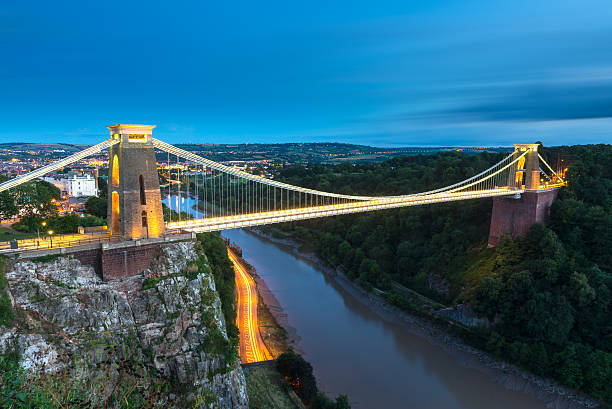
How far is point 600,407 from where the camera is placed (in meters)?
15.3

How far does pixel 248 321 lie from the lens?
819 inches

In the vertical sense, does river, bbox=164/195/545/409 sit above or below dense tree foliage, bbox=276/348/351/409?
below

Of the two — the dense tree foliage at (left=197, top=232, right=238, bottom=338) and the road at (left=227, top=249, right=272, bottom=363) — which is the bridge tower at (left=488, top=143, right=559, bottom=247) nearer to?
the road at (left=227, top=249, right=272, bottom=363)

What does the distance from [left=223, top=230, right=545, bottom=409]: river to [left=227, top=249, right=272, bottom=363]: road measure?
1830mm

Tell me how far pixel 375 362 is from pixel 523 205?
12140 mm

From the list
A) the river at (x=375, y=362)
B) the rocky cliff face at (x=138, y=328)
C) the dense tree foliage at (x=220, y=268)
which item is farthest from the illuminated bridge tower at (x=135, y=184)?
the river at (x=375, y=362)

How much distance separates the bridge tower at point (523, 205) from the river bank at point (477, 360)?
6794mm

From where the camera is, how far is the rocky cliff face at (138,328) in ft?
32.1

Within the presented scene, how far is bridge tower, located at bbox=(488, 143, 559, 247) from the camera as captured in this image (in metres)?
22.7

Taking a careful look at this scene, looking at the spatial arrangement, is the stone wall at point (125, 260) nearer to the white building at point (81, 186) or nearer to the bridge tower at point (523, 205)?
the bridge tower at point (523, 205)

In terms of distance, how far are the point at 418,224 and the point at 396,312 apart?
7172 mm

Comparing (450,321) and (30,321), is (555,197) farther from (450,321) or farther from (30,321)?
(30,321)

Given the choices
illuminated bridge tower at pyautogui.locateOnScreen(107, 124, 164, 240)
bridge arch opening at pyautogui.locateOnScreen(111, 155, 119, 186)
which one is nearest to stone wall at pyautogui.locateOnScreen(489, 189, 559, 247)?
illuminated bridge tower at pyautogui.locateOnScreen(107, 124, 164, 240)

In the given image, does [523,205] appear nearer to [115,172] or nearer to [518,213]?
[518,213]
